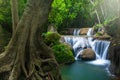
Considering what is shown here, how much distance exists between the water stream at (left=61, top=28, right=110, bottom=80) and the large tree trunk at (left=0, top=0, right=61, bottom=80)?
5853 millimetres

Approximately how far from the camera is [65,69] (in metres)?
18.2

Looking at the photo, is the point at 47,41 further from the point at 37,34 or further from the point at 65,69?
the point at 37,34

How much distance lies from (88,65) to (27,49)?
1157 cm

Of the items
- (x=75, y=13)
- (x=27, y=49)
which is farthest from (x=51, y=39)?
(x=75, y=13)

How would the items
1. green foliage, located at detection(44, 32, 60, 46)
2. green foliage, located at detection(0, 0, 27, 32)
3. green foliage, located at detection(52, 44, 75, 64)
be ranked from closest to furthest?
1. green foliage, located at detection(0, 0, 27, 32)
2. green foliage, located at detection(52, 44, 75, 64)
3. green foliage, located at detection(44, 32, 60, 46)

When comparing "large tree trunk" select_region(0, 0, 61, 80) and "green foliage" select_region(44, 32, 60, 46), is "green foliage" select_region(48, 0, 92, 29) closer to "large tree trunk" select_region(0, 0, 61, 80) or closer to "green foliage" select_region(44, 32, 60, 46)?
"green foliage" select_region(44, 32, 60, 46)

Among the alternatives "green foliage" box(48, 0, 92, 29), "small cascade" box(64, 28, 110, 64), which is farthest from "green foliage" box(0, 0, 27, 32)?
"green foliage" box(48, 0, 92, 29)

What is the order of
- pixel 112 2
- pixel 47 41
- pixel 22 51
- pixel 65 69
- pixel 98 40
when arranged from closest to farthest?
1. pixel 22 51
2. pixel 65 69
3. pixel 47 41
4. pixel 112 2
5. pixel 98 40

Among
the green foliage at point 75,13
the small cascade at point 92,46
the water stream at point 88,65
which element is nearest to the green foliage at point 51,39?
the water stream at point 88,65

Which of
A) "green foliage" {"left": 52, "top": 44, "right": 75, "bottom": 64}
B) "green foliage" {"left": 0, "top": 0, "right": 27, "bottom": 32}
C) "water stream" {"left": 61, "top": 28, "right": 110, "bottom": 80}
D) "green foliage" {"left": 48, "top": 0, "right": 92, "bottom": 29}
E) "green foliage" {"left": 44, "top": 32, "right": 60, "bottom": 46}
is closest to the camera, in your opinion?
"water stream" {"left": 61, "top": 28, "right": 110, "bottom": 80}

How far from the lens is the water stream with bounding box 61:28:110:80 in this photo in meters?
16.4

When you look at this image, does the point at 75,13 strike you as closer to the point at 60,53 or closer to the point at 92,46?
the point at 92,46

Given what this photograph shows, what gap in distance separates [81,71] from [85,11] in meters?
25.1

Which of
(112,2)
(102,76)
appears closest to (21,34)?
(102,76)
